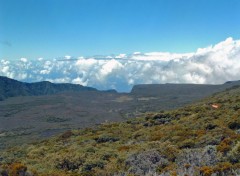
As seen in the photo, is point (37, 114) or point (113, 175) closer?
point (113, 175)

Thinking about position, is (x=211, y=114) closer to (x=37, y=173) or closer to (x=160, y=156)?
(x=160, y=156)

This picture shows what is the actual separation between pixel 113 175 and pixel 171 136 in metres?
9.52

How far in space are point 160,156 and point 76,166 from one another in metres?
3.93

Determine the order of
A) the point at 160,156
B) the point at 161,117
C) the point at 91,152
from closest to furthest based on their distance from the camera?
the point at 160,156, the point at 91,152, the point at 161,117

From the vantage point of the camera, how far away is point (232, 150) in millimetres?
15281

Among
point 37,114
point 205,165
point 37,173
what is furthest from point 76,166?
point 37,114

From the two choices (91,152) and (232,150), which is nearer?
(232,150)

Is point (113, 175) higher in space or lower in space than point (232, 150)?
lower

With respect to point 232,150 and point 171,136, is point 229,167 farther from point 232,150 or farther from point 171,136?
point 171,136

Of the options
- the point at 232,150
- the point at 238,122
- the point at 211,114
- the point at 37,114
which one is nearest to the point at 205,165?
the point at 232,150

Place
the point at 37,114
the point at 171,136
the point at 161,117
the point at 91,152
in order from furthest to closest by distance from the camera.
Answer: the point at 37,114
the point at 161,117
the point at 171,136
the point at 91,152

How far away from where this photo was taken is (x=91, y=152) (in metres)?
21.2

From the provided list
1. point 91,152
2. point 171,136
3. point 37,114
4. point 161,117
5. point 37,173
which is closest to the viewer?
point 37,173

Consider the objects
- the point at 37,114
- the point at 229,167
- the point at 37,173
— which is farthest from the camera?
the point at 37,114
